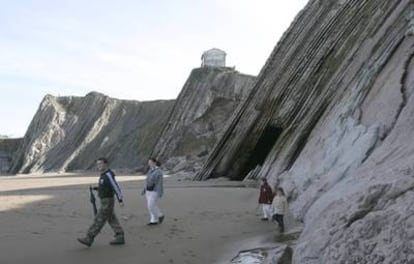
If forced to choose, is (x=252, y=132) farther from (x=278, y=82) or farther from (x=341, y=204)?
(x=341, y=204)

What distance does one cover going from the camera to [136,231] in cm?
1105

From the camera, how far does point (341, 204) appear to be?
700cm

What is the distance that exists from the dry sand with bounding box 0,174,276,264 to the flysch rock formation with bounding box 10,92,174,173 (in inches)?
1264

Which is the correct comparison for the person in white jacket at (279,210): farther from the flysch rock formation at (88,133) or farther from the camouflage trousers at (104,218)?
the flysch rock formation at (88,133)

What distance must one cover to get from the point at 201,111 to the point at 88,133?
15644 mm

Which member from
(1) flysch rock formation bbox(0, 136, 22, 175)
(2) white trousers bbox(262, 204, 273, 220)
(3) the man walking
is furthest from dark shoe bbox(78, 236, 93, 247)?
(1) flysch rock formation bbox(0, 136, 22, 175)

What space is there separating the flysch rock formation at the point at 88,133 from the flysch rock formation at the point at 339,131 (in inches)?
915

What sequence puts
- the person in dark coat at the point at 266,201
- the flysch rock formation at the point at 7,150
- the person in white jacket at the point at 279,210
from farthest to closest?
the flysch rock formation at the point at 7,150 < the person in dark coat at the point at 266,201 < the person in white jacket at the point at 279,210

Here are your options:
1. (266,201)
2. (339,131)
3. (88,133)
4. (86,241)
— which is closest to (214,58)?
(88,133)

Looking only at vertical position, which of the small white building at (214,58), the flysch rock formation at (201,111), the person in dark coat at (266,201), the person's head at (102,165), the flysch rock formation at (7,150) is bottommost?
the person in dark coat at (266,201)

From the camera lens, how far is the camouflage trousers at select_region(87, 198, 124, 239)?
30.5 ft

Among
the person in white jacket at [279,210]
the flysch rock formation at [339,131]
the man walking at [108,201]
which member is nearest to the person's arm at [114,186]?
the man walking at [108,201]

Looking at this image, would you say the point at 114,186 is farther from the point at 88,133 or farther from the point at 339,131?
the point at 88,133

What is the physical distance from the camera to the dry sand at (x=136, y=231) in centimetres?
877
